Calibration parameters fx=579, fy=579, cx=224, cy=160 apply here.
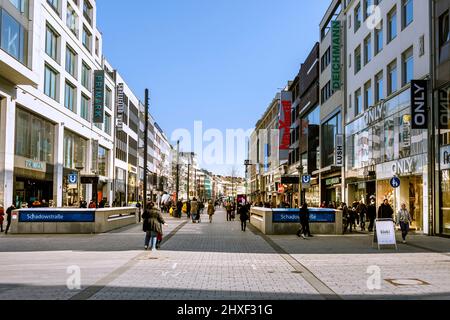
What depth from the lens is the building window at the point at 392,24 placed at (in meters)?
32.8

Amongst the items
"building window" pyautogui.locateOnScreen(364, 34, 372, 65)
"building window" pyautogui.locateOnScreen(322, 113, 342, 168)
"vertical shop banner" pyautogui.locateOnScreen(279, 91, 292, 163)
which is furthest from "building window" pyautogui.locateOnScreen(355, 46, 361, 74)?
"vertical shop banner" pyautogui.locateOnScreen(279, 91, 292, 163)

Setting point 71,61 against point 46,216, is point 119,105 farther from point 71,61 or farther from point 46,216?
point 46,216

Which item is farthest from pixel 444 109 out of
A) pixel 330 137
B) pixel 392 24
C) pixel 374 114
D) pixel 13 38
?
pixel 13 38

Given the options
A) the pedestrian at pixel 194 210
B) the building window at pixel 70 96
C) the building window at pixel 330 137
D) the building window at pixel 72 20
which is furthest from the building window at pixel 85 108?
the building window at pixel 330 137

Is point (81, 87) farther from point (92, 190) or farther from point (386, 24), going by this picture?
point (386, 24)

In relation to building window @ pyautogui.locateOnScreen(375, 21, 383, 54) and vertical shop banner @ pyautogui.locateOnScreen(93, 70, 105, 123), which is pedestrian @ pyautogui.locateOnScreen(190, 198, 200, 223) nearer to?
building window @ pyautogui.locateOnScreen(375, 21, 383, 54)

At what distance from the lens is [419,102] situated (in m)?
27.1

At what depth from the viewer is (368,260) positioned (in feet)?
54.1

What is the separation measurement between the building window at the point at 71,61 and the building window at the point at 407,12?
1284 inches

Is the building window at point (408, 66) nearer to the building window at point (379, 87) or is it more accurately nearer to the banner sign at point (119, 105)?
the building window at point (379, 87)

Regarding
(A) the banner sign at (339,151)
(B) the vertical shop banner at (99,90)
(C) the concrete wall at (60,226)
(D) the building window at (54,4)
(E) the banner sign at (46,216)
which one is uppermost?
(D) the building window at (54,4)

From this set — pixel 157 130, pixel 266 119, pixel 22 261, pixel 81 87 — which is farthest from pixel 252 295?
pixel 157 130

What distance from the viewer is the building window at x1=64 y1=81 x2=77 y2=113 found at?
174ft

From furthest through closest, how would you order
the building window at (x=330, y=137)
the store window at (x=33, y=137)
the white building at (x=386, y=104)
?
the building window at (x=330, y=137), the store window at (x=33, y=137), the white building at (x=386, y=104)
